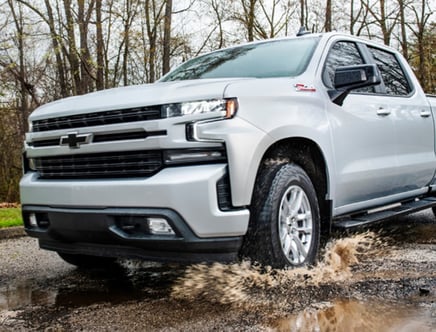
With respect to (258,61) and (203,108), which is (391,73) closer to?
(258,61)

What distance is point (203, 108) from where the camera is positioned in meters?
2.99

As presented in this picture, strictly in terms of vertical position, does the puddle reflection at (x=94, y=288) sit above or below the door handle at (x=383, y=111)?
below

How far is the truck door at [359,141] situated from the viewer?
3.98m

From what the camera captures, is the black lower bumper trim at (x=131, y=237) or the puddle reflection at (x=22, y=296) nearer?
the black lower bumper trim at (x=131, y=237)

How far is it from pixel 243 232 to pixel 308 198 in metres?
0.78

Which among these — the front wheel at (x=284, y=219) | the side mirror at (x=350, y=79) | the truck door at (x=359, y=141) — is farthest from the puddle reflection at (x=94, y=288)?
the side mirror at (x=350, y=79)

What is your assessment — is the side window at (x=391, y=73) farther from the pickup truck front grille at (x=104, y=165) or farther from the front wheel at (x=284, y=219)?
the pickup truck front grille at (x=104, y=165)

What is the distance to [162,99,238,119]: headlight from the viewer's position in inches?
117

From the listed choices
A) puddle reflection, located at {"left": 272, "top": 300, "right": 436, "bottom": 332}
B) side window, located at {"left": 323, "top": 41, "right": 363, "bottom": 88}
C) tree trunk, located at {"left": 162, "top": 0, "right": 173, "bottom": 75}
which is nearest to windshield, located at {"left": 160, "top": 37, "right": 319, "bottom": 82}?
side window, located at {"left": 323, "top": 41, "right": 363, "bottom": 88}

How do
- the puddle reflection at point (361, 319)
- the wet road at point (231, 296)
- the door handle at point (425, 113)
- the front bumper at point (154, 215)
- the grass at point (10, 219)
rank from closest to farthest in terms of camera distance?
1. the puddle reflection at point (361, 319)
2. the wet road at point (231, 296)
3. the front bumper at point (154, 215)
4. the door handle at point (425, 113)
5. the grass at point (10, 219)

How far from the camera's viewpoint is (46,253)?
200 inches

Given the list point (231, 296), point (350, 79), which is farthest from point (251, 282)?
point (350, 79)

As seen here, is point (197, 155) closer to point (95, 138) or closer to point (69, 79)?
point (95, 138)

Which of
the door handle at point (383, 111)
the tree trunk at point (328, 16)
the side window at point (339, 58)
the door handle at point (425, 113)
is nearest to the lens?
the side window at point (339, 58)
